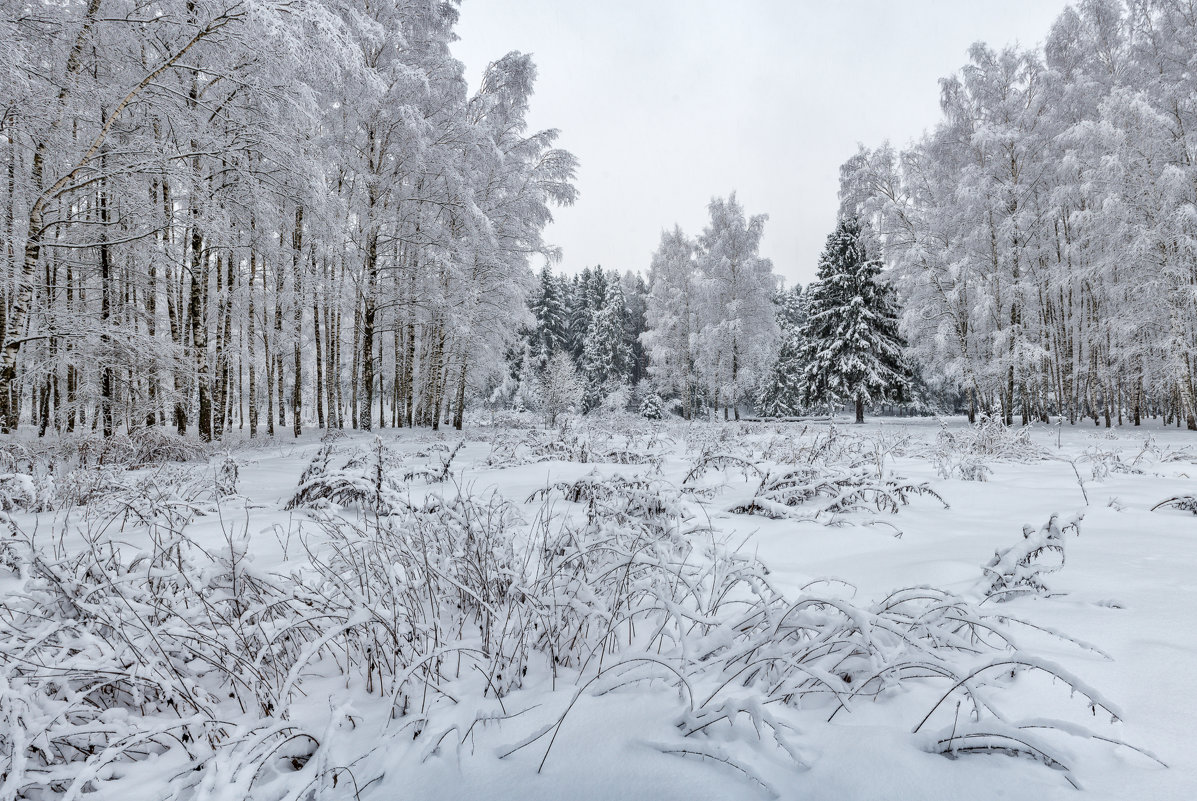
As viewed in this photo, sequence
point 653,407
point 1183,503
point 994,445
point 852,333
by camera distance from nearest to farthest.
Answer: point 1183,503, point 994,445, point 852,333, point 653,407

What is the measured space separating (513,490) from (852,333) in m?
21.6

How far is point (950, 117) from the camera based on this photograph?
14914 millimetres

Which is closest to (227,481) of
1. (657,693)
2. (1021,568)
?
(657,693)

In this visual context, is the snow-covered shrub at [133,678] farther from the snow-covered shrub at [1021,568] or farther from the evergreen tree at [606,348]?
the evergreen tree at [606,348]

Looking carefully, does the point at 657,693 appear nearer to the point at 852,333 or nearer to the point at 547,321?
the point at 852,333

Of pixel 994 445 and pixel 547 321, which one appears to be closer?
pixel 994 445

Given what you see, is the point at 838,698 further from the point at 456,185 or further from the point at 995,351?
the point at 995,351

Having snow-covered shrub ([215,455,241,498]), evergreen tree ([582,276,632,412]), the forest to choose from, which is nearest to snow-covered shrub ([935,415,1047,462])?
the forest

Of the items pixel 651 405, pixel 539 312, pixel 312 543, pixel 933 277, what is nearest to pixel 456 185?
pixel 312 543

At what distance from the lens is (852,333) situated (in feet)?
72.1

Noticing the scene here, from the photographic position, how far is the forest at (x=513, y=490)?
3.56ft

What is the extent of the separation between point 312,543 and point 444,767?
197cm

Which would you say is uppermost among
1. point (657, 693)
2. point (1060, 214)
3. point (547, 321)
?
point (547, 321)

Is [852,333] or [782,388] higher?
[852,333]
